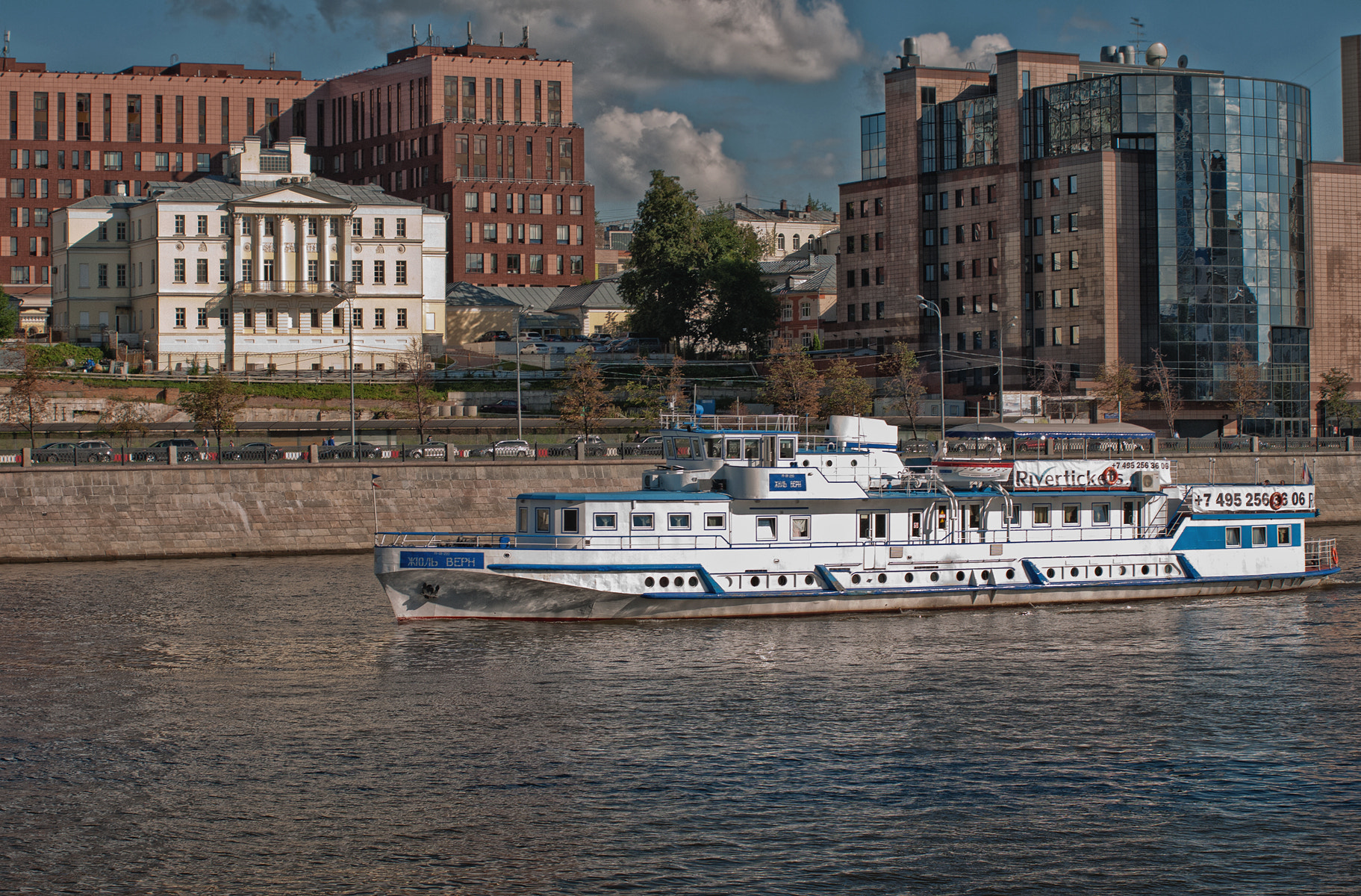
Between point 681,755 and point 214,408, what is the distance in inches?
2546

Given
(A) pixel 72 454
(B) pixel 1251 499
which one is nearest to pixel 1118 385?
(B) pixel 1251 499

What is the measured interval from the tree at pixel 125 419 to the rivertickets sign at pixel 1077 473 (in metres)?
49.4

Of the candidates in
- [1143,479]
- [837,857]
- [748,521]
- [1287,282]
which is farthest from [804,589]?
[1287,282]

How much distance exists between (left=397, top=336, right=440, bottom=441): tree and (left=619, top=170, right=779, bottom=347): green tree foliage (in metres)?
20.8

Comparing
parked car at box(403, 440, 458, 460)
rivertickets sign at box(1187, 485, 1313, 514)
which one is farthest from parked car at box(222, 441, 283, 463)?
rivertickets sign at box(1187, 485, 1313, 514)

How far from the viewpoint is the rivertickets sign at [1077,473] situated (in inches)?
2092

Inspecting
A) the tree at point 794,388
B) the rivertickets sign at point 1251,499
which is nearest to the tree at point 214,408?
the tree at point 794,388

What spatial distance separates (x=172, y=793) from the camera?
30.1 m

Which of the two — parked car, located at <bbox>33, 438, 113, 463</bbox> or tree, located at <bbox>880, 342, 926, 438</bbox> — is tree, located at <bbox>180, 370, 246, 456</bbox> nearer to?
parked car, located at <bbox>33, 438, 113, 463</bbox>

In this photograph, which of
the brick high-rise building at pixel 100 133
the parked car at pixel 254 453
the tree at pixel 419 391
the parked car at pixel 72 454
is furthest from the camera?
the brick high-rise building at pixel 100 133

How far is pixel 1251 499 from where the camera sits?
55438 millimetres

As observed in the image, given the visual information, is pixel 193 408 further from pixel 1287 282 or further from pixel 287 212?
pixel 1287 282

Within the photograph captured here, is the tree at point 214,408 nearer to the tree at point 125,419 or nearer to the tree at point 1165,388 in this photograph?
the tree at point 125,419

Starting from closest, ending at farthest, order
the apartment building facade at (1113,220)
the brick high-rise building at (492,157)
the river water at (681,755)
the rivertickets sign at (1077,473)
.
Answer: the river water at (681,755), the rivertickets sign at (1077,473), the apartment building facade at (1113,220), the brick high-rise building at (492,157)
